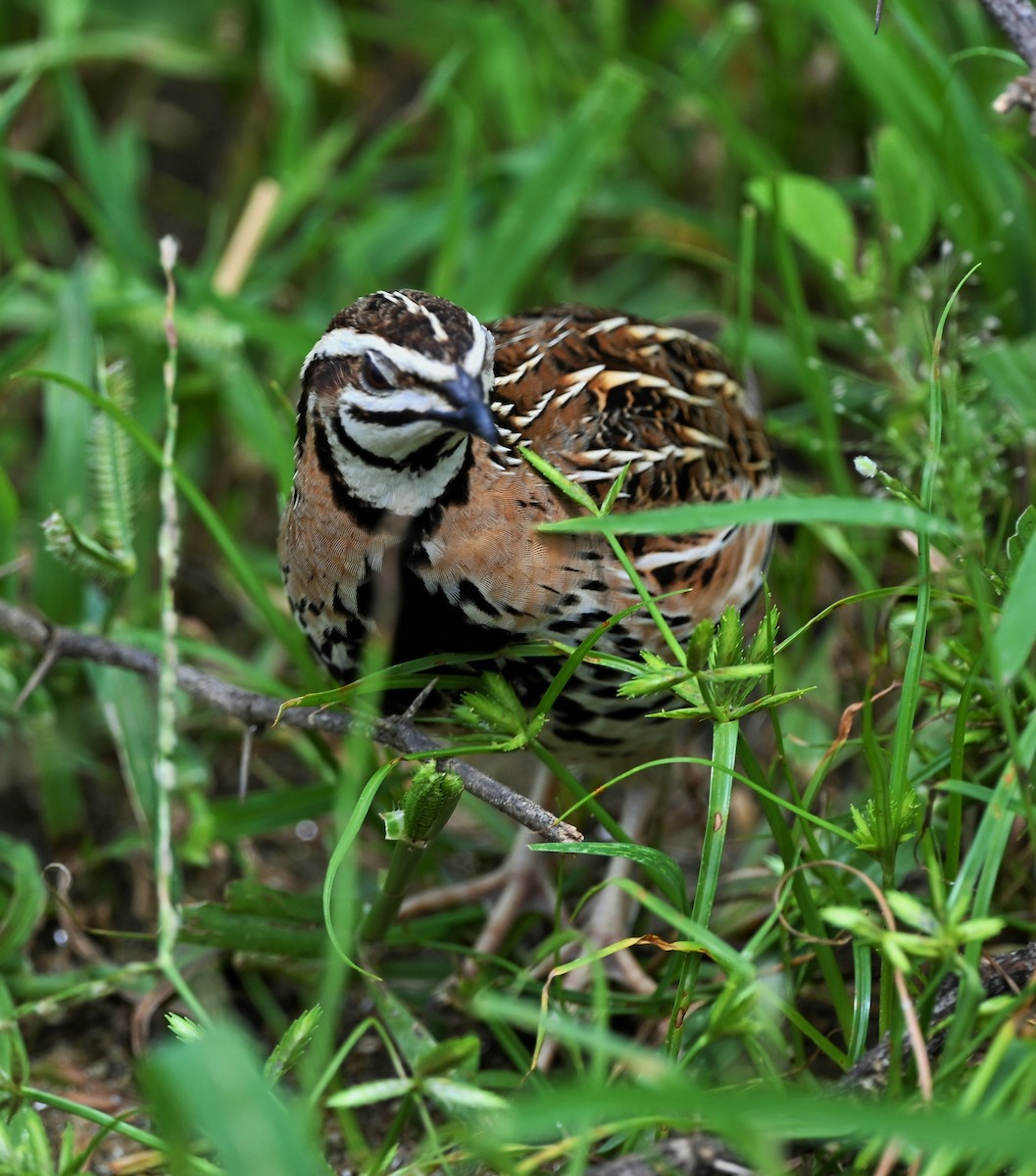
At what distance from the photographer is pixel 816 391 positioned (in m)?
3.14

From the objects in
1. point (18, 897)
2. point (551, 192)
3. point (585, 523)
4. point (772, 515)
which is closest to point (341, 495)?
point (585, 523)

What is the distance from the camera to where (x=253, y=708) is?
8.20 feet

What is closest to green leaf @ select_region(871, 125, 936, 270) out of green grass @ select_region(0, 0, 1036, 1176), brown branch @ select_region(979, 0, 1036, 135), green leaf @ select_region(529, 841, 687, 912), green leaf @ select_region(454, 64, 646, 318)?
green grass @ select_region(0, 0, 1036, 1176)

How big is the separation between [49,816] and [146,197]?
7.92ft

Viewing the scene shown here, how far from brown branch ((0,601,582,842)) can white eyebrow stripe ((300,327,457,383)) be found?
1.69ft

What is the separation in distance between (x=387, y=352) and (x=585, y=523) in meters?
0.37

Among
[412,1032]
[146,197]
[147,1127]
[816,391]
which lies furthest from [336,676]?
[146,197]

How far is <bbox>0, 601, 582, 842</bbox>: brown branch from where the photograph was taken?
193 centimetres

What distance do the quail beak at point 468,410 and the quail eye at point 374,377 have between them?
10 centimetres

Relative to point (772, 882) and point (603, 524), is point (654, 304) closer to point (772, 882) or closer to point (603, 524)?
point (772, 882)

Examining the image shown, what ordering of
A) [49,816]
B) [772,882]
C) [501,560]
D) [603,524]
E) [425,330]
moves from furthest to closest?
[49,816], [772,882], [501,560], [425,330], [603,524]

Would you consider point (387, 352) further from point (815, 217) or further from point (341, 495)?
point (815, 217)

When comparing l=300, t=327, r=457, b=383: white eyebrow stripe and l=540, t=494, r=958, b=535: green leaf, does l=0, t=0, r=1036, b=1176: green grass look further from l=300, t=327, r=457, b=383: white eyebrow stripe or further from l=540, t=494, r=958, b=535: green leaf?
l=300, t=327, r=457, b=383: white eyebrow stripe

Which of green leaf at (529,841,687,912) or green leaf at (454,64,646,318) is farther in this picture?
green leaf at (454,64,646,318)
